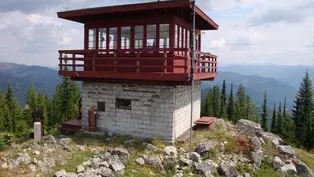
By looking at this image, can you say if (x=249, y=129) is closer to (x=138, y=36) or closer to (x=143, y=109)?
(x=143, y=109)

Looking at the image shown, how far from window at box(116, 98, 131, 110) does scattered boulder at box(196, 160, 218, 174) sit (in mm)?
4906

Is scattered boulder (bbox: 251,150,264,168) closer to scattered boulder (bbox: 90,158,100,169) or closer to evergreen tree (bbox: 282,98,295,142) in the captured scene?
scattered boulder (bbox: 90,158,100,169)

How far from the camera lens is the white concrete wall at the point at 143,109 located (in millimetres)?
12797

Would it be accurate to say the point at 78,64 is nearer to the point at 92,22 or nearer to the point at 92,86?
the point at 92,86

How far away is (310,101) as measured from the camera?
2218 inches

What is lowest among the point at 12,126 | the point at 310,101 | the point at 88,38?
the point at 12,126

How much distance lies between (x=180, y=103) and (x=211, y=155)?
129 inches

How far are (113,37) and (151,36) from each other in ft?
7.40

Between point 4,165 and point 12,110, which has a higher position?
point 4,165

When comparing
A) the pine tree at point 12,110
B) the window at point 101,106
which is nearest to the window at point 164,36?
the window at point 101,106

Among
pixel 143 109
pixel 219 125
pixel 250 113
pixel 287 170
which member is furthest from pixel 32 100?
pixel 250 113

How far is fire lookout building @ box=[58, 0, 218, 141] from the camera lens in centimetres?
1269

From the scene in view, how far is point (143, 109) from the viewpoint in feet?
43.7

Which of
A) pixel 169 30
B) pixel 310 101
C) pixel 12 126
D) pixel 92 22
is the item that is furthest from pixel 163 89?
pixel 310 101
